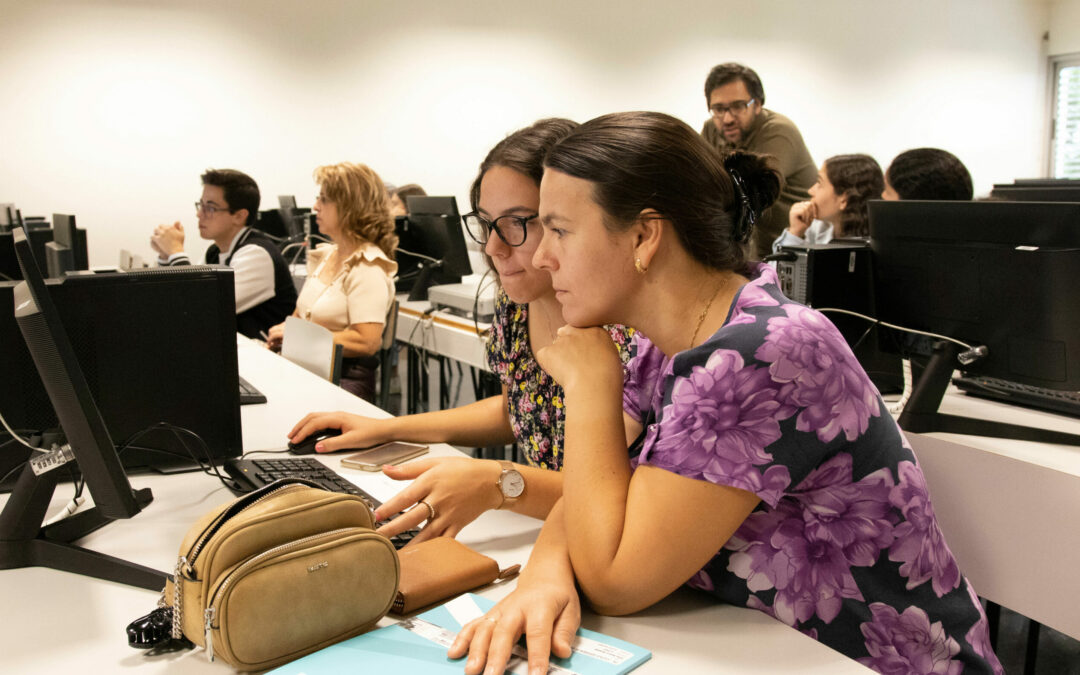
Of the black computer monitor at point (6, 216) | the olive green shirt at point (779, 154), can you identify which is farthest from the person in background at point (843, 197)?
the black computer monitor at point (6, 216)

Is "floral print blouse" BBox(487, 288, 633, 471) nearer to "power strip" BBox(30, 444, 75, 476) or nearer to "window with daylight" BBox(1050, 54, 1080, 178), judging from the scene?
"power strip" BBox(30, 444, 75, 476)

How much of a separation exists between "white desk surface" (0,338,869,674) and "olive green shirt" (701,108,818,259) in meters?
2.99

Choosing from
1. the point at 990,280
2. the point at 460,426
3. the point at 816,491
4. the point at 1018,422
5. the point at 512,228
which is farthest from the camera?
the point at 1018,422

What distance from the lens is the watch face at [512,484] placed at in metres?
1.27

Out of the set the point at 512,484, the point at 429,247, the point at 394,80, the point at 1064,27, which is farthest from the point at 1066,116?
the point at 512,484

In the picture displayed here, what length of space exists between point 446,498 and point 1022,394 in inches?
64.1

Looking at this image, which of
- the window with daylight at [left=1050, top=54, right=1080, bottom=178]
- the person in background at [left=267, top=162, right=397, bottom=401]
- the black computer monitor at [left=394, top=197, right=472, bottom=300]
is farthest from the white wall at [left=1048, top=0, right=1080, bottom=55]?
the person in background at [left=267, top=162, right=397, bottom=401]

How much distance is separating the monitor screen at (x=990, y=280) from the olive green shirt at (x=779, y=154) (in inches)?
71.1

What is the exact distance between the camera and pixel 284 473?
1.50 m

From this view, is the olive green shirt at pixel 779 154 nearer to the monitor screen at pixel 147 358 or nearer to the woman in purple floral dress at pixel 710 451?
the monitor screen at pixel 147 358

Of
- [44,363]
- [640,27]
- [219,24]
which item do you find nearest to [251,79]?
[219,24]

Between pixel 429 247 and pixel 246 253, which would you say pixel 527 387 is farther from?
pixel 429 247

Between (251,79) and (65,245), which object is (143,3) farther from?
(65,245)

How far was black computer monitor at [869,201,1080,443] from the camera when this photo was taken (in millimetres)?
1819
